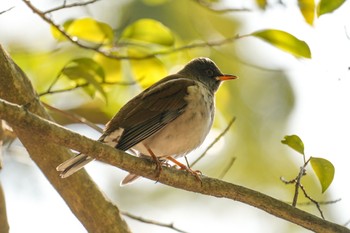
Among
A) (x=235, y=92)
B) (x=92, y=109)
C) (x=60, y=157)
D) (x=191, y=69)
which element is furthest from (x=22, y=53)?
(x=235, y=92)

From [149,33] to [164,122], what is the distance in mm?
664

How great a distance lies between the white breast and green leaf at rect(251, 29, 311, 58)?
692mm

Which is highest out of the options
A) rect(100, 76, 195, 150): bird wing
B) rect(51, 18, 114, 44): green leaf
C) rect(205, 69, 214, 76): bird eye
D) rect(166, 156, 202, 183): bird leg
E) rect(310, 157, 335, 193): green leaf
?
rect(51, 18, 114, 44): green leaf

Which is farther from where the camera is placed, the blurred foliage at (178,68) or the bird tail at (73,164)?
the blurred foliage at (178,68)

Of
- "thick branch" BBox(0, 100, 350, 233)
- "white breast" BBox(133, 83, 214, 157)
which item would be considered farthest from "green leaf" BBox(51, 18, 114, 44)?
"thick branch" BBox(0, 100, 350, 233)

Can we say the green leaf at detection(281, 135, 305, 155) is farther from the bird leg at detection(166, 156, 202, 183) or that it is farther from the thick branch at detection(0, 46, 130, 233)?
the thick branch at detection(0, 46, 130, 233)

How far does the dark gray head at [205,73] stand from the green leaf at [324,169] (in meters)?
2.01

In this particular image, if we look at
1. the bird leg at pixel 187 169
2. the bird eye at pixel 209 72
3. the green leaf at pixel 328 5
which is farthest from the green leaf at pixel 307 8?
the bird eye at pixel 209 72

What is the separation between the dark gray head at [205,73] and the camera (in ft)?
20.8

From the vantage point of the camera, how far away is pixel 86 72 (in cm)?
514

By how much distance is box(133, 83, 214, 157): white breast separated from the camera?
208 inches

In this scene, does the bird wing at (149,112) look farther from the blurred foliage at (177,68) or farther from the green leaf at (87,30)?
the green leaf at (87,30)

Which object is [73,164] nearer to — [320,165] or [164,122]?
[164,122]

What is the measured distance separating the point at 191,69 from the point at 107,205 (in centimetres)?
190
